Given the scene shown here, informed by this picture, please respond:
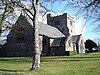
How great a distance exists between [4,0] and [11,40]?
44.7 meters

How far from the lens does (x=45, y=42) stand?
68.2 m

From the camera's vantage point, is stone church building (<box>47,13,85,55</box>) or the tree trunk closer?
the tree trunk

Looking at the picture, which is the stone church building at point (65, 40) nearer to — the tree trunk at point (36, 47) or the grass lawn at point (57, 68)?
the grass lawn at point (57, 68)

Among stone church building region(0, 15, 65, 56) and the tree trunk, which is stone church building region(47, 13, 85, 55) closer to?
stone church building region(0, 15, 65, 56)

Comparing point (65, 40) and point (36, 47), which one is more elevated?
point (65, 40)

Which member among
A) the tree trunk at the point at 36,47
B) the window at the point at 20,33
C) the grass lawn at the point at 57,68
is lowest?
the grass lawn at the point at 57,68

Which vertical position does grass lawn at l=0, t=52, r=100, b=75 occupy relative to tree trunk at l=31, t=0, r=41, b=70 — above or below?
below

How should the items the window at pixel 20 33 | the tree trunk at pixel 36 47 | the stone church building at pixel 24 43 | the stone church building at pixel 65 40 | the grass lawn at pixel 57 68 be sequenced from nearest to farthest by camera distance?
the grass lawn at pixel 57 68 → the tree trunk at pixel 36 47 → the window at pixel 20 33 → the stone church building at pixel 24 43 → the stone church building at pixel 65 40

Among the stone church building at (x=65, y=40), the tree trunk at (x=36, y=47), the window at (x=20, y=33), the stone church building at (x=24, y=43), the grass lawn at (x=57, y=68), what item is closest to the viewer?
the grass lawn at (x=57, y=68)

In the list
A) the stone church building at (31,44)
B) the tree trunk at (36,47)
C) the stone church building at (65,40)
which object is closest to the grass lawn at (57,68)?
the tree trunk at (36,47)

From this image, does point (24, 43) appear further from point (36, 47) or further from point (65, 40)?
point (36, 47)

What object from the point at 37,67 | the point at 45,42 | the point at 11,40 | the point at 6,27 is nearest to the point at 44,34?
the point at 45,42

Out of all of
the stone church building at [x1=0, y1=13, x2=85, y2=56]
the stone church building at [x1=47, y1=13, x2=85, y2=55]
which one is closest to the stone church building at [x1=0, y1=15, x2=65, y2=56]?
the stone church building at [x1=0, y1=13, x2=85, y2=56]

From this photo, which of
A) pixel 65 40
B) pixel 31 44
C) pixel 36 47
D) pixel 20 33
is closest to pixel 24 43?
pixel 31 44
